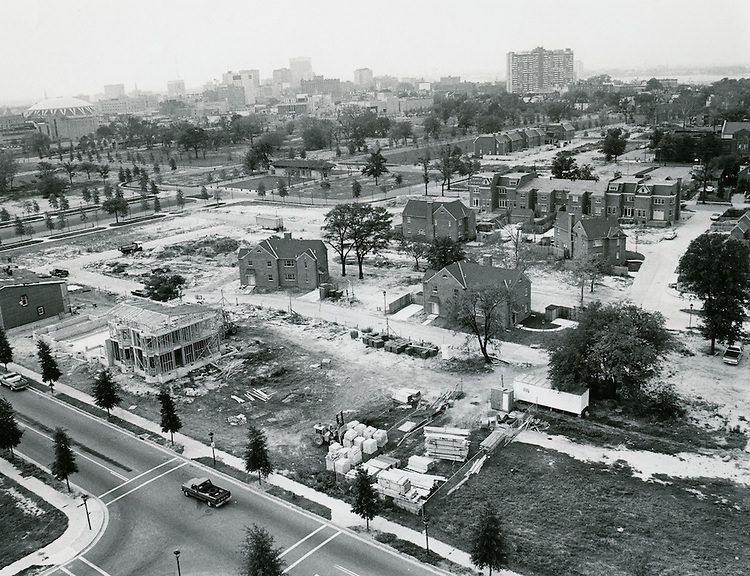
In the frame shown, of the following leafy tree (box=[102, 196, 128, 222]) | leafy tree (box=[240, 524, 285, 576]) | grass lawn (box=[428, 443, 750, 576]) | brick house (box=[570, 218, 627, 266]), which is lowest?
grass lawn (box=[428, 443, 750, 576])

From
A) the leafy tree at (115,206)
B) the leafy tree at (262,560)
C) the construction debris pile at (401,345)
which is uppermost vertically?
the leafy tree at (115,206)

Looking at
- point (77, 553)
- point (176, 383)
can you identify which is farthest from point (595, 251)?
point (77, 553)

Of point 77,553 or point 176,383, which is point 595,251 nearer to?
point 176,383

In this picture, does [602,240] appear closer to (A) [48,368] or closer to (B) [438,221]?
(B) [438,221]

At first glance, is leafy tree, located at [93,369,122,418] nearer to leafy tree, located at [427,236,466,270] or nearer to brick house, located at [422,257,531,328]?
brick house, located at [422,257,531,328]

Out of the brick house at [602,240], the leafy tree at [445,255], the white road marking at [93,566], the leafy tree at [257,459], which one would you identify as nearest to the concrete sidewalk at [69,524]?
the white road marking at [93,566]

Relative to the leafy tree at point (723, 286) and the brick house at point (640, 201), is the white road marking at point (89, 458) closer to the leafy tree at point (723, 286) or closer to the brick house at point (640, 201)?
the leafy tree at point (723, 286)

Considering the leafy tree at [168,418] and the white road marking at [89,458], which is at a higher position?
the leafy tree at [168,418]

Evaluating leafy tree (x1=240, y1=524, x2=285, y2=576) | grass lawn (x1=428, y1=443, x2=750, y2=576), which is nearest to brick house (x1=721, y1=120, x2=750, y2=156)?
grass lawn (x1=428, y1=443, x2=750, y2=576)
